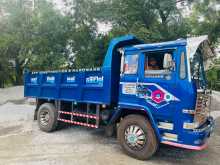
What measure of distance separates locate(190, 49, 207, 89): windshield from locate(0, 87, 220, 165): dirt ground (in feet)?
5.57

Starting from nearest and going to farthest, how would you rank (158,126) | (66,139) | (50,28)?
1. (158,126)
2. (66,139)
3. (50,28)

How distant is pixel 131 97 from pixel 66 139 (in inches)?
94.7

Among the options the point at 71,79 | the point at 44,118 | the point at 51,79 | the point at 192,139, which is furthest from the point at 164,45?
the point at 44,118

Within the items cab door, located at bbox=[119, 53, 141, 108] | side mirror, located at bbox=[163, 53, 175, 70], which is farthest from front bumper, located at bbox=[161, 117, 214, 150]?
side mirror, located at bbox=[163, 53, 175, 70]

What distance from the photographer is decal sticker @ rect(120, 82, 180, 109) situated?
14.9ft

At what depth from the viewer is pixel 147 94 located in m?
4.81

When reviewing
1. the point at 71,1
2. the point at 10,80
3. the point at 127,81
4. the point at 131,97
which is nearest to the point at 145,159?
the point at 131,97

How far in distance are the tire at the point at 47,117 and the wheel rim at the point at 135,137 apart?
9.00 ft

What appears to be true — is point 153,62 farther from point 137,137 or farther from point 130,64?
point 137,137

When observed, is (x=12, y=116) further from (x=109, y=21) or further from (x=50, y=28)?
(x=109, y=21)

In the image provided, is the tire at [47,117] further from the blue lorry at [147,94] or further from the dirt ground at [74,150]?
the blue lorry at [147,94]

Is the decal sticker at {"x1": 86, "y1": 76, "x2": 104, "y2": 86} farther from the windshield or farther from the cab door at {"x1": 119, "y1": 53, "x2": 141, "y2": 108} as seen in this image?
the windshield

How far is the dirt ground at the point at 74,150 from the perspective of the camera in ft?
15.7

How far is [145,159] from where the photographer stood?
484 centimetres
